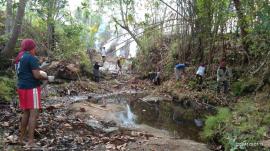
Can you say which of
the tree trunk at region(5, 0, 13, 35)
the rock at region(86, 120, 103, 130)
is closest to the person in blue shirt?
the tree trunk at region(5, 0, 13, 35)

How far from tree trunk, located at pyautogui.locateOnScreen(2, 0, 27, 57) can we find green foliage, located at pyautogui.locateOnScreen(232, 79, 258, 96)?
9015 millimetres

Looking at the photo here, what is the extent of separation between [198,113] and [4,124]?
7738 millimetres

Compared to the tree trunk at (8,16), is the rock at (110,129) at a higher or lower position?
lower

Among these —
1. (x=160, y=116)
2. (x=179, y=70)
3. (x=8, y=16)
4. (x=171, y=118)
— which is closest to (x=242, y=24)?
(x=179, y=70)

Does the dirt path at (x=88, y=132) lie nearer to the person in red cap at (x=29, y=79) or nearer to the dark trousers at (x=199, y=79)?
the person in red cap at (x=29, y=79)

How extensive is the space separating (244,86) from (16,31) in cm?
924

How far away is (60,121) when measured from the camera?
9305 millimetres

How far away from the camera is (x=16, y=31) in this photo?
13.8m

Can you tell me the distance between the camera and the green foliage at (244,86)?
49.0 feet

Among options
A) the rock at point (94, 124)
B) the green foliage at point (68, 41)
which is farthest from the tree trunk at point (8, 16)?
the rock at point (94, 124)

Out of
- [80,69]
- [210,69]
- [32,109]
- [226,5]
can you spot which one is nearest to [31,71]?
[32,109]

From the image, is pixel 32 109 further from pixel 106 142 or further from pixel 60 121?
pixel 60 121

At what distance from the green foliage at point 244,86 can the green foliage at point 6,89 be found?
8896mm

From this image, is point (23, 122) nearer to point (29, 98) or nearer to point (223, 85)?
point (29, 98)
